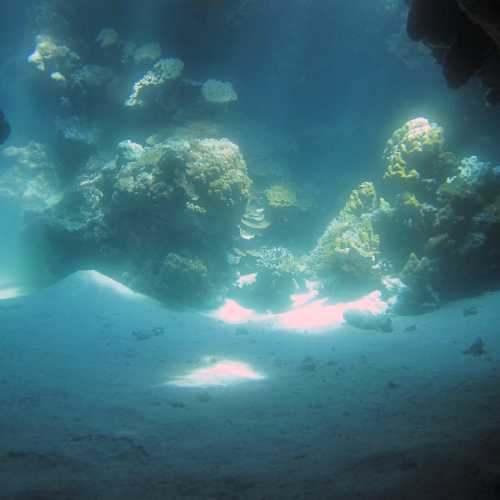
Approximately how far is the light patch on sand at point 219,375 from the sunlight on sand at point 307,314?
2139 mm

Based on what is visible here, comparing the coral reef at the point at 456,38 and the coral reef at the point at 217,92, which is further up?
the coral reef at the point at 217,92

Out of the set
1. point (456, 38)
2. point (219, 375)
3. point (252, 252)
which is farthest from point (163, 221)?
point (456, 38)

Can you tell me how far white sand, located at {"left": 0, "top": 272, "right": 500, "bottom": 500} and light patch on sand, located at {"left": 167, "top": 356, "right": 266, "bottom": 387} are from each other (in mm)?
27

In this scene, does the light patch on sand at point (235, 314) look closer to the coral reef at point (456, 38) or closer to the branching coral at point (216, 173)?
the branching coral at point (216, 173)

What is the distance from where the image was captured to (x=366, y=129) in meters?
12.4

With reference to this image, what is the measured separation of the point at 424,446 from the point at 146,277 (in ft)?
25.6

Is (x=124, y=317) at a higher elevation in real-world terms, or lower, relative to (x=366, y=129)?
lower

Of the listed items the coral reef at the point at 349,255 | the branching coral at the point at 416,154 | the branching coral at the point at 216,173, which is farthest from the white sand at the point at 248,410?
the branching coral at the point at 416,154

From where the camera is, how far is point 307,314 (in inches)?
332

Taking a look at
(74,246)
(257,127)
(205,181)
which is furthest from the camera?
(257,127)

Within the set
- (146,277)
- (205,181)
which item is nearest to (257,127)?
(205,181)

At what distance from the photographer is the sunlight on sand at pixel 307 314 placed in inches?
304

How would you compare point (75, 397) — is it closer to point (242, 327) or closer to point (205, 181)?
point (242, 327)

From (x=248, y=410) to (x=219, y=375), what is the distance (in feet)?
4.76
